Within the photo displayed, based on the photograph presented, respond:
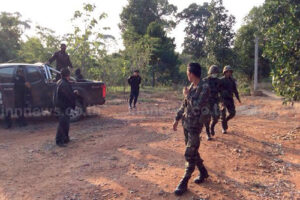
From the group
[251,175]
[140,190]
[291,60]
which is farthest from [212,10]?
[140,190]

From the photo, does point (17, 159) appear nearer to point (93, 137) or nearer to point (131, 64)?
point (93, 137)

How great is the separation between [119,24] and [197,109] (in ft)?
90.9

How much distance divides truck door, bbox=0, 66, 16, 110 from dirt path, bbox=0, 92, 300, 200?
0.72m

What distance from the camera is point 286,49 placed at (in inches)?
251

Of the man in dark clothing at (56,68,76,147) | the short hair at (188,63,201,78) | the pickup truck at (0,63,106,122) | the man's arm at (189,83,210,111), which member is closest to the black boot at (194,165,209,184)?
the man's arm at (189,83,210,111)

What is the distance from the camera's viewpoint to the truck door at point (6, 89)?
24.4 ft

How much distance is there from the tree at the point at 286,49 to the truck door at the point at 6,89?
660cm

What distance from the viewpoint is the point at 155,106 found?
38.0 ft

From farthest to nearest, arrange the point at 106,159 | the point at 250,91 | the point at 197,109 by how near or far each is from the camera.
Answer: the point at 250,91
the point at 106,159
the point at 197,109

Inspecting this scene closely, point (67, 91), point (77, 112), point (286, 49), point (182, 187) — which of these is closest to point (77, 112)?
point (77, 112)

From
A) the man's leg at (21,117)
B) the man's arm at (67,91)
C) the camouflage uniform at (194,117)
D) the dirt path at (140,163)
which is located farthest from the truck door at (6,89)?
the camouflage uniform at (194,117)

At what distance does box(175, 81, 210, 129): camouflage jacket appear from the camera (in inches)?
140

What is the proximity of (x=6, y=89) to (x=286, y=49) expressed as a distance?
7037 millimetres

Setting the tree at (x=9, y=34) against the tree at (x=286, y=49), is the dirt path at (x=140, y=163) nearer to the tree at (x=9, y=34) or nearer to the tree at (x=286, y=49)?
the tree at (x=286, y=49)
